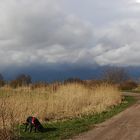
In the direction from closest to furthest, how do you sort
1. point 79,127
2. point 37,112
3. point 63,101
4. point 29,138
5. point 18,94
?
1. point 29,138
2. point 79,127
3. point 37,112
4. point 18,94
5. point 63,101

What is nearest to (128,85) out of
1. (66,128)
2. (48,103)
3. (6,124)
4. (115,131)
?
(48,103)

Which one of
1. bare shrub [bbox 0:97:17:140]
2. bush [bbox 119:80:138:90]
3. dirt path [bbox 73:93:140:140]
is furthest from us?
bush [bbox 119:80:138:90]

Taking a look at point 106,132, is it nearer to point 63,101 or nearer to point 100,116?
point 100,116

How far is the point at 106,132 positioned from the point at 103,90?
16291mm

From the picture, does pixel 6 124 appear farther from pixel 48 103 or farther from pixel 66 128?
pixel 48 103

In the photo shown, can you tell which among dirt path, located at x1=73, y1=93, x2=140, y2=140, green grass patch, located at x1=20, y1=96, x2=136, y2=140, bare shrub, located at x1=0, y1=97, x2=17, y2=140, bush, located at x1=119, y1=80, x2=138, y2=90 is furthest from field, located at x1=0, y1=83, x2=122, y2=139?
bush, located at x1=119, y1=80, x2=138, y2=90

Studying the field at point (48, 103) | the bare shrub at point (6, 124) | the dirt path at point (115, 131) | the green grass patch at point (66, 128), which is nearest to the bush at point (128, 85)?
the field at point (48, 103)

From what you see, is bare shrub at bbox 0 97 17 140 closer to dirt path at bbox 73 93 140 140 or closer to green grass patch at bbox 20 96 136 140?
green grass patch at bbox 20 96 136 140

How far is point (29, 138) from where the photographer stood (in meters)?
14.0

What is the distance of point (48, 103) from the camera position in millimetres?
21625

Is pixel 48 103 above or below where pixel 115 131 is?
above

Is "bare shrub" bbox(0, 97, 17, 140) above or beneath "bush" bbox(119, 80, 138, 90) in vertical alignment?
beneath

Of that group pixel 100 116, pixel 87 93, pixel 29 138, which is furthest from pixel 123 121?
pixel 87 93

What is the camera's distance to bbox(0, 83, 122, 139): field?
1431cm
